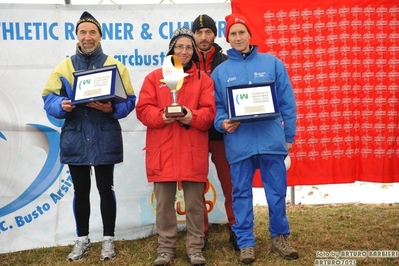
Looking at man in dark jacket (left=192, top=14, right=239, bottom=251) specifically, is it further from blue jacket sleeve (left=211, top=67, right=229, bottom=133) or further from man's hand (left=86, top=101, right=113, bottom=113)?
man's hand (left=86, top=101, right=113, bottom=113)

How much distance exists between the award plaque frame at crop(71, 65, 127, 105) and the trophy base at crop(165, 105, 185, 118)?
38 cm

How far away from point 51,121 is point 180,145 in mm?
1536

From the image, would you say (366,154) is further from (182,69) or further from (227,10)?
(182,69)

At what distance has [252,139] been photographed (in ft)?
10.9

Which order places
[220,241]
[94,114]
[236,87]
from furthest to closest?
[220,241] → [94,114] → [236,87]

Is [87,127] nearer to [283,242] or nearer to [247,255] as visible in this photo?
[247,255]

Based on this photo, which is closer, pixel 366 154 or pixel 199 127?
pixel 199 127

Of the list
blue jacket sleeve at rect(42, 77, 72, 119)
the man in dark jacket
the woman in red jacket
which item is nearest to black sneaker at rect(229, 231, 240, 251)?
the man in dark jacket

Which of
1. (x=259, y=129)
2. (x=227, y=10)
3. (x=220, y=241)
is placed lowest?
(x=220, y=241)

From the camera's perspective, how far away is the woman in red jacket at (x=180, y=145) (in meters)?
3.28

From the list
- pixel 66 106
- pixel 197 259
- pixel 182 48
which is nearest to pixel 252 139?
pixel 182 48

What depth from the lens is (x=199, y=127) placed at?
328cm

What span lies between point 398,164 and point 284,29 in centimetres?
159

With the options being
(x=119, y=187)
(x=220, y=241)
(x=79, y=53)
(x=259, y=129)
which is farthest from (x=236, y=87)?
(x=119, y=187)
